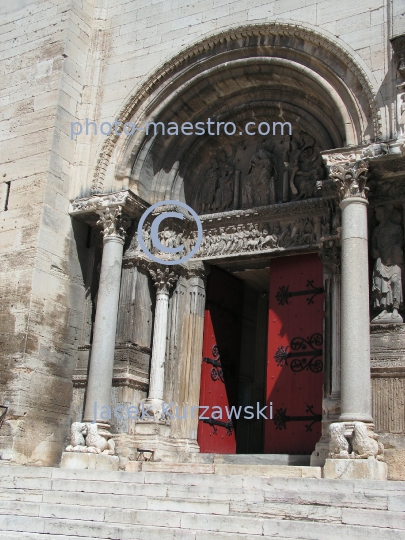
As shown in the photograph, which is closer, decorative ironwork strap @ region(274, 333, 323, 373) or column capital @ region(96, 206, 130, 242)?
decorative ironwork strap @ region(274, 333, 323, 373)

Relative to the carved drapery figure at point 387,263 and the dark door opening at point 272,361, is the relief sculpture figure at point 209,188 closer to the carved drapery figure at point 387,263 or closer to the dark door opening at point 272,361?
the dark door opening at point 272,361

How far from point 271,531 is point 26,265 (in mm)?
5371

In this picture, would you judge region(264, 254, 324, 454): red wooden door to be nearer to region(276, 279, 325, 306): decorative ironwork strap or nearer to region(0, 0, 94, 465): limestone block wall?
region(276, 279, 325, 306): decorative ironwork strap

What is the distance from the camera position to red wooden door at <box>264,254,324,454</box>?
30.3ft

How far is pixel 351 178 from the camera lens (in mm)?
8375

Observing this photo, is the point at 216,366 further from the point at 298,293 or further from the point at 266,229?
the point at 266,229

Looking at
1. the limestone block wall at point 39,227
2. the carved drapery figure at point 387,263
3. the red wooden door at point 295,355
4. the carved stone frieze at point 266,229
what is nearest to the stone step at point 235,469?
the red wooden door at point 295,355

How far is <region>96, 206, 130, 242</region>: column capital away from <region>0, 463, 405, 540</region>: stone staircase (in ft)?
12.1

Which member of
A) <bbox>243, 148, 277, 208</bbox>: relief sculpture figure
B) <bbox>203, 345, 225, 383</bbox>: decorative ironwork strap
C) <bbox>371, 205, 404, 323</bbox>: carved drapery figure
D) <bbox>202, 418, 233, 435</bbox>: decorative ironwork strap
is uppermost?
<bbox>243, 148, 277, 208</bbox>: relief sculpture figure

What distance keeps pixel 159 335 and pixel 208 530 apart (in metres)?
4.43

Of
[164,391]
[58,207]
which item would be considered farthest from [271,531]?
[58,207]

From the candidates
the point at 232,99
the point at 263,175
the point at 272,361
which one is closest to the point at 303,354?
the point at 272,361

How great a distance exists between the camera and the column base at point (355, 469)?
23.3 feet

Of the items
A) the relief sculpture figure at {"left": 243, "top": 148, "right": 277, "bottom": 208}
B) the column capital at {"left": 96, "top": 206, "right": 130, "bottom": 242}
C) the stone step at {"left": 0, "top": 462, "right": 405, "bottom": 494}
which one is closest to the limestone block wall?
the column capital at {"left": 96, "top": 206, "right": 130, "bottom": 242}
